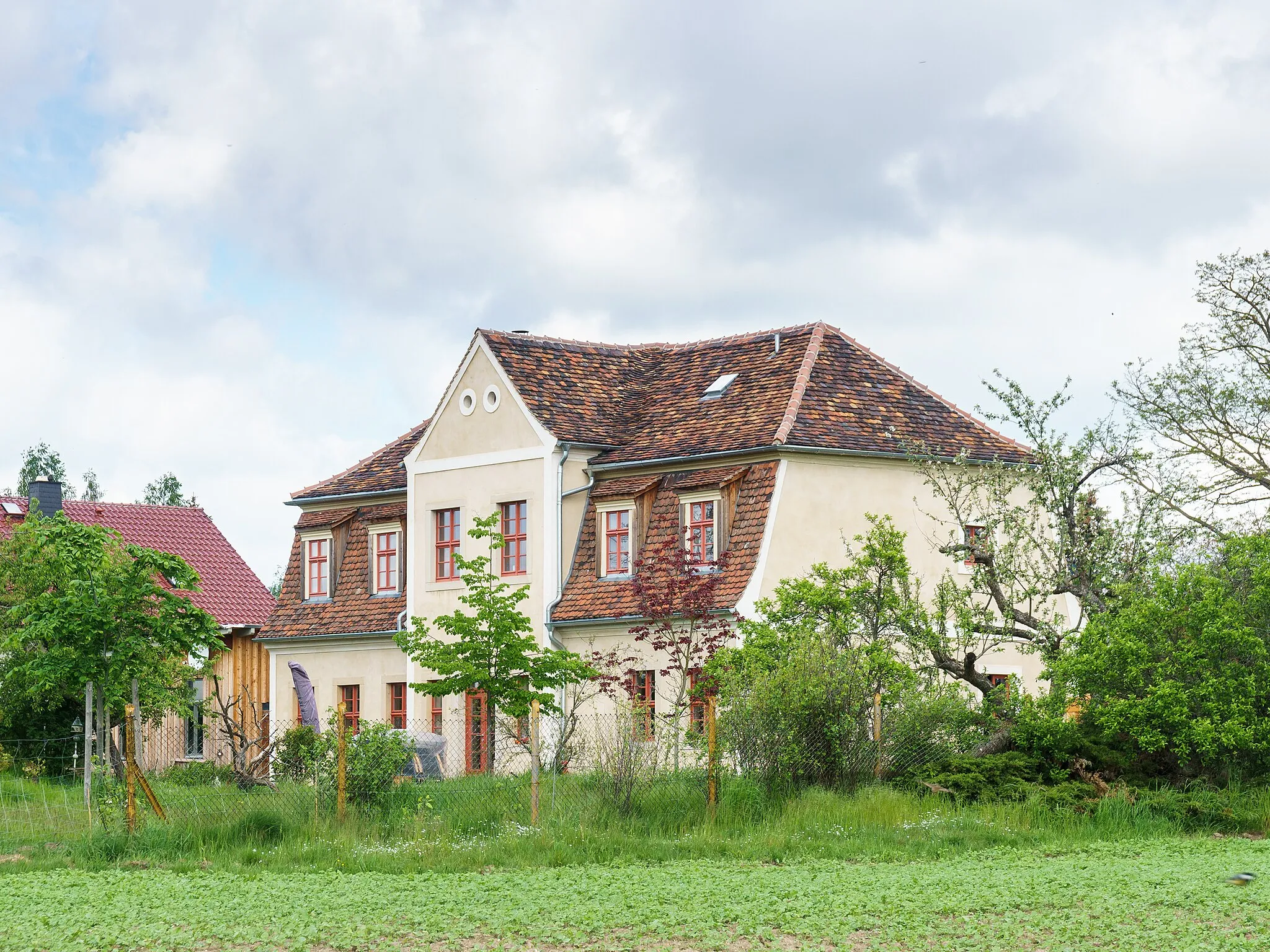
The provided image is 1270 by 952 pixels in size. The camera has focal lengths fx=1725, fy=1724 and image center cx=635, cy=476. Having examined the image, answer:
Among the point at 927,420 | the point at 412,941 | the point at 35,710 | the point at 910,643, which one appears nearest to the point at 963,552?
the point at 910,643

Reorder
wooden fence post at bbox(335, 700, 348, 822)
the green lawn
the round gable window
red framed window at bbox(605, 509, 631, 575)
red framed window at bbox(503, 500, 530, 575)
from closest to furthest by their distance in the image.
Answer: the green lawn
wooden fence post at bbox(335, 700, 348, 822)
red framed window at bbox(605, 509, 631, 575)
red framed window at bbox(503, 500, 530, 575)
the round gable window

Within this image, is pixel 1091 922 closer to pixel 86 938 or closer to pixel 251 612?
pixel 86 938

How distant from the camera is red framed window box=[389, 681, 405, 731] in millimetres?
36062

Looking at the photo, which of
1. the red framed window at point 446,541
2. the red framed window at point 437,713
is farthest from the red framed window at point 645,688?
the red framed window at point 446,541

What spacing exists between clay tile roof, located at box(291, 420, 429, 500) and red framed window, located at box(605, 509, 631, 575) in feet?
20.5

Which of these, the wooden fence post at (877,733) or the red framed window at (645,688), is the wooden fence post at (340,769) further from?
the red framed window at (645,688)

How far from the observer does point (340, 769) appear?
1875 centimetres

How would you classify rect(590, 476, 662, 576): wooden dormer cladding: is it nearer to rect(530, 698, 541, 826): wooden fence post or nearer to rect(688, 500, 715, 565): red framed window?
rect(688, 500, 715, 565): red framed window

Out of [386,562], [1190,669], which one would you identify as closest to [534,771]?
[1190,669]

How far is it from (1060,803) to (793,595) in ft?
15.7

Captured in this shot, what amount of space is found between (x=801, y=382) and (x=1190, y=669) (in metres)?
12.7

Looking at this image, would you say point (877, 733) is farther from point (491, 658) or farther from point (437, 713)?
point (437, 713)

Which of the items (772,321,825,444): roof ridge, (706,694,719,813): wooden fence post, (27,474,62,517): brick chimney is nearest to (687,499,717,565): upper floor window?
(772,321,825,444): roof ridge

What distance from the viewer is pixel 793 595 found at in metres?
23.2
